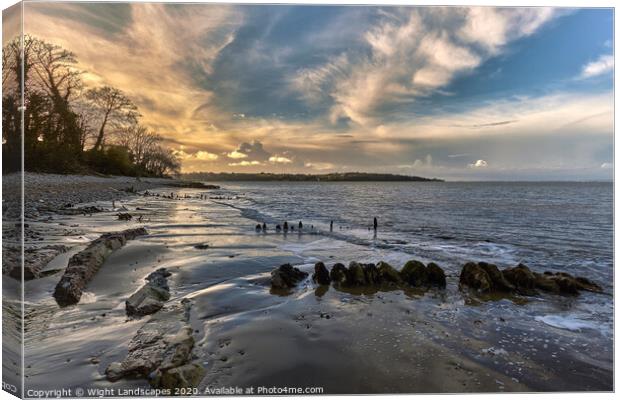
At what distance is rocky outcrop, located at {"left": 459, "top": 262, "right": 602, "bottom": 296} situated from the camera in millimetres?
9070

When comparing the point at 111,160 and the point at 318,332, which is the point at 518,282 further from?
the point at 111,160

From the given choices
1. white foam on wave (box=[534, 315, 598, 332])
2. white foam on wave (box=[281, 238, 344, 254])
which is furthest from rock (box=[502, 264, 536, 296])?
white foam on wave (box=[281, 238, 344, 254])

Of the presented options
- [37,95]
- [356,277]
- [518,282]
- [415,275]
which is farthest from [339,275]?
[37,95]

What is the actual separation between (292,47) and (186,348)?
5115 mm

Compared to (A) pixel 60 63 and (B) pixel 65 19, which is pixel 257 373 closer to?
(B) pixel 65 19

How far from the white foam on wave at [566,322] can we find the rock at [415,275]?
2681 millimetres

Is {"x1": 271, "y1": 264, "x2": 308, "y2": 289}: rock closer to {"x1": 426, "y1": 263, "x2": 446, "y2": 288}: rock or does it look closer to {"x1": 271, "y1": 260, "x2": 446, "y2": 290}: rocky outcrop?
{"x1": 271, "y1": 260, "x2": 446, "y2": 290}: rocky outcrop

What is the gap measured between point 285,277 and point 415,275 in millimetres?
3390

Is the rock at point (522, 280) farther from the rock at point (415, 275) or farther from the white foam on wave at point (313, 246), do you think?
the white foam on wave at point (313, 246)

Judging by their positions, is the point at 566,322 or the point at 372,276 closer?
the point at 566,322

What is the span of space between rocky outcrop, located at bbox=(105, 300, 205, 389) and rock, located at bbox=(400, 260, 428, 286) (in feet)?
19.1

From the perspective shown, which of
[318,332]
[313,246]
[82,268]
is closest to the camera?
[318,332]

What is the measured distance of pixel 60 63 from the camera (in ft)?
22.9

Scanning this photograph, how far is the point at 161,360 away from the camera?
459 centimetres
